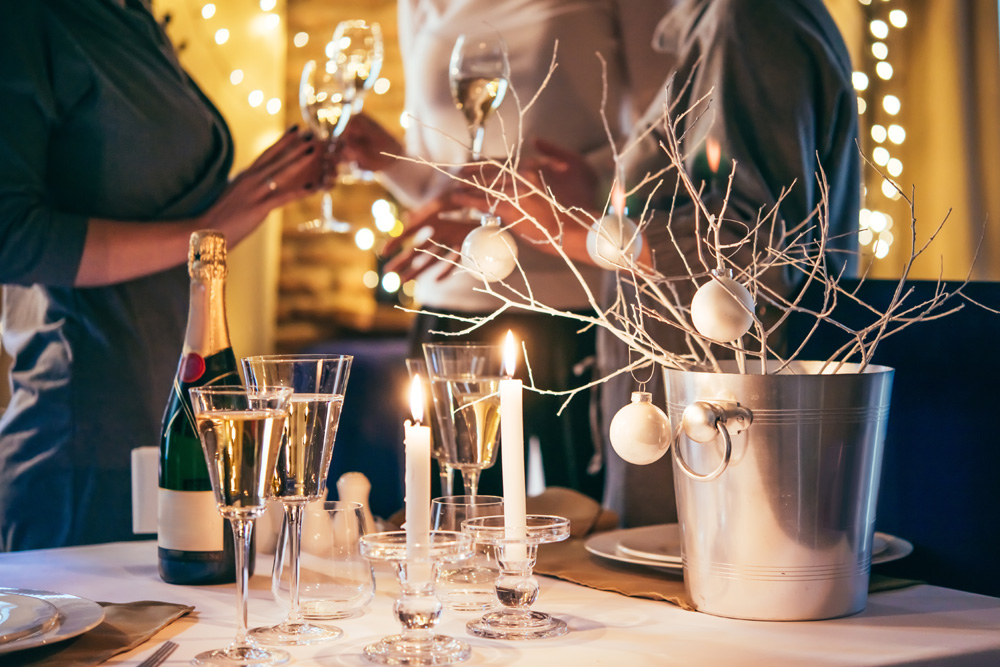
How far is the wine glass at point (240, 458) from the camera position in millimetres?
646

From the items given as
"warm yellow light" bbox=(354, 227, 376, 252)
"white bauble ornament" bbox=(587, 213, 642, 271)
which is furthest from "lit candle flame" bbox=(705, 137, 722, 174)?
"warm yellow light" bbox=(354, 227, 376, 252)

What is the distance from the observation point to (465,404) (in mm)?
895

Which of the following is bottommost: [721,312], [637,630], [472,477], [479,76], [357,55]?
[637,630]

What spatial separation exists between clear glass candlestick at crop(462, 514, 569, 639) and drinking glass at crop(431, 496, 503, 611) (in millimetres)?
43

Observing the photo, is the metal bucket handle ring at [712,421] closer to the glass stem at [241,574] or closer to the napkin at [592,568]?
the napkin at [592,568]

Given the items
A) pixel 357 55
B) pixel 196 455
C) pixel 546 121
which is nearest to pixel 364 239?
pixel 546 121

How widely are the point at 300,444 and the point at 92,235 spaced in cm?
82

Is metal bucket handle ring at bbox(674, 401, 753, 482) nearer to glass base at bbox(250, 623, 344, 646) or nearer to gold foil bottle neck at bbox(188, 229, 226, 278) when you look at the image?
glass base at bbox(250, 623, 344, 646)

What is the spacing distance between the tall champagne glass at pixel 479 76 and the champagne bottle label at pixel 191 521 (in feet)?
2.00

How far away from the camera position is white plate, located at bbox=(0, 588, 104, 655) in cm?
63

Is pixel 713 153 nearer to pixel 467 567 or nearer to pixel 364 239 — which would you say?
pixel 467 567

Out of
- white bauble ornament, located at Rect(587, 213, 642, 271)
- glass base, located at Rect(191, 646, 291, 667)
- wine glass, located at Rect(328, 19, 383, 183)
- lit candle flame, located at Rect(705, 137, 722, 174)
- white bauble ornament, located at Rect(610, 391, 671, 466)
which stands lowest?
glass base, located at Rect(191, 646, 291, 667)

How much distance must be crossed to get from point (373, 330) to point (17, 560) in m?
3.09

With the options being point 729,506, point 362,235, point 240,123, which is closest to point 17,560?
point 729,506
